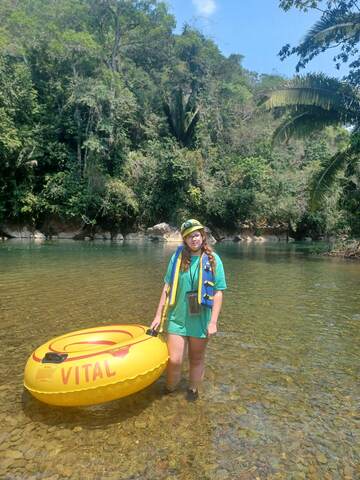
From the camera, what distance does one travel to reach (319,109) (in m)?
15.7

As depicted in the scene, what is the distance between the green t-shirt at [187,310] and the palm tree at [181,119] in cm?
3276

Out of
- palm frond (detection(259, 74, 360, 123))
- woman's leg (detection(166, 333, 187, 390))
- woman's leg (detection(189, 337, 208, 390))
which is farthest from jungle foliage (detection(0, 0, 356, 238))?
woman's leg (detection(166, 333, 187, 390))

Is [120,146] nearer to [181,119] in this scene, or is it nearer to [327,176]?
[181,119]

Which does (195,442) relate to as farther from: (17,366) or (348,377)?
(17,366)

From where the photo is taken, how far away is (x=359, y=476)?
8.64 ft

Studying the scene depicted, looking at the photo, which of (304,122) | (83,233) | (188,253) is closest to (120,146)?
(83,233)

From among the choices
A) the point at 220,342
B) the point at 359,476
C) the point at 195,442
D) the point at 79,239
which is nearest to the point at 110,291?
the point at 220,342

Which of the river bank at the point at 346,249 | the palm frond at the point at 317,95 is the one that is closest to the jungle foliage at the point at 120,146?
the river bank at the point at 346,249

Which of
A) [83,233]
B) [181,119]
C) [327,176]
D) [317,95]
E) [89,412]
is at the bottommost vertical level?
[89,412]

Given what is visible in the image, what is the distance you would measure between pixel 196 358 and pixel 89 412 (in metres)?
1.10

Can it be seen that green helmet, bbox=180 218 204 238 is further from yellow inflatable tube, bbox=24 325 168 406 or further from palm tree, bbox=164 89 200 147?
palm tree, bbox=164 89 200 147

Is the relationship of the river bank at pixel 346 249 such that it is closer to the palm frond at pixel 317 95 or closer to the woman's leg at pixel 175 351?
the palm frond at pixel 317 95

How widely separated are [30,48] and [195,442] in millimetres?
35607

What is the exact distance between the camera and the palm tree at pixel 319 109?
15.0 meters
